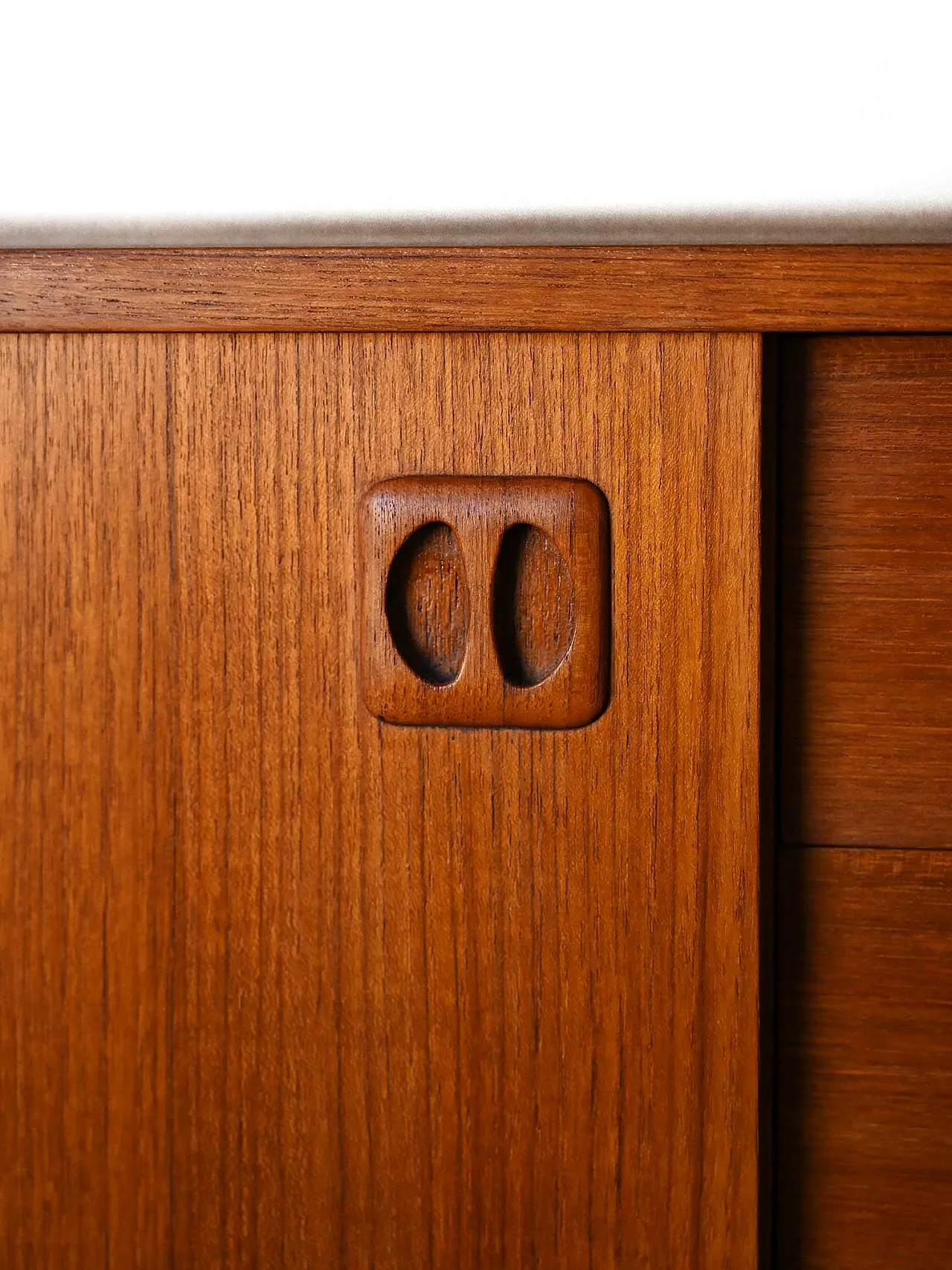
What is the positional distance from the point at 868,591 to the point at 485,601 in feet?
0.29

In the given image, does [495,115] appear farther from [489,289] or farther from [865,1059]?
[865,1059]

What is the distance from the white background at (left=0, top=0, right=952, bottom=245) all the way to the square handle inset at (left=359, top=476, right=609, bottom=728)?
6 centimetres

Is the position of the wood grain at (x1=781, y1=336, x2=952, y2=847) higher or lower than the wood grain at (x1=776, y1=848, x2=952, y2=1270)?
higher

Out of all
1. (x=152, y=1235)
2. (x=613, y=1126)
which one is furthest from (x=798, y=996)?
(x=152, y=1235)

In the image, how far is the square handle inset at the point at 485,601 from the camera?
22cm

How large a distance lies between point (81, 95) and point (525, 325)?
10 centimetres

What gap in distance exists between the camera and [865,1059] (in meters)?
0.24

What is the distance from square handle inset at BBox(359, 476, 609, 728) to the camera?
0.22 meters

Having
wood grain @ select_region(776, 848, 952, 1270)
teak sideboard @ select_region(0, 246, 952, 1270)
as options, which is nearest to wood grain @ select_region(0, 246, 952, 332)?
teak sideboard @ select_region(0, 246, 952, 1270)

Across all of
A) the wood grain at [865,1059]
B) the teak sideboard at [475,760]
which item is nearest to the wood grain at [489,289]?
the teak sideboard at [475,760]

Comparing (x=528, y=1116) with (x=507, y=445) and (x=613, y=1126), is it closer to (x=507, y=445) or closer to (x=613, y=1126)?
(x=613, y=1126)

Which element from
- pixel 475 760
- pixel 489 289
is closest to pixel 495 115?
pixel 489 289

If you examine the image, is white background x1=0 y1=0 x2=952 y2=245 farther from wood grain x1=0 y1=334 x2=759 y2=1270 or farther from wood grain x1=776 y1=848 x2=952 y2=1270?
wood grain x1=776 y1=848 x2=952 y2=1270

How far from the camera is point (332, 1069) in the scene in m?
0.24
